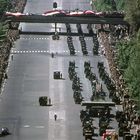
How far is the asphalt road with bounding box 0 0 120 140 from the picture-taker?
128m

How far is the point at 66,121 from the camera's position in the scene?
435ft

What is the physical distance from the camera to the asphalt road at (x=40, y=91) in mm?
127688

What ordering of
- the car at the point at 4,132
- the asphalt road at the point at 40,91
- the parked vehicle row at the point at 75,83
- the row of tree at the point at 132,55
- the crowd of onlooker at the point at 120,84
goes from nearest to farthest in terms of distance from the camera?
the car at the point at 4,132 → the asphalt road at the point at 40,91 → the crowd of onlooker at the point at 120,84 → the row of tree at the point at 132,55 → the parked vehicle row at the point at 75,83

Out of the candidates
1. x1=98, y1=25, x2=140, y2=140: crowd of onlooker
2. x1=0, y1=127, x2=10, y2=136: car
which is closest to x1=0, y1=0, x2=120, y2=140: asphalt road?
x1=0, y1=127, x2=10, y2=136: car

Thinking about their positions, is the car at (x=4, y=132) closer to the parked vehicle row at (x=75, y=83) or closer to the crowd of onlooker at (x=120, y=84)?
the crowd of onlooker at (x=120, y=84)

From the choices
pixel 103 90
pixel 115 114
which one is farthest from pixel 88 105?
pixel 103 90

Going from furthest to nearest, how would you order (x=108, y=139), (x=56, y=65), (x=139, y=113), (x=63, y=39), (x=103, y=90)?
1. (x=63, y=39)
2. (x=56, y=65)
3. (x=103, y=90)
4. (x=139, y=113)
5. (x=108, y=139)

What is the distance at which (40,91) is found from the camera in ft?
494

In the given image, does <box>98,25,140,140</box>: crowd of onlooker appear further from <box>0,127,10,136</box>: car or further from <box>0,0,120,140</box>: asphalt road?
<box>0,127,10,136</box>: car

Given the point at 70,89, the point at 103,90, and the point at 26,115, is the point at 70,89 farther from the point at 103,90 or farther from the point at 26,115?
the point at 26,115

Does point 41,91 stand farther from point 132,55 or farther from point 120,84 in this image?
point 132,55

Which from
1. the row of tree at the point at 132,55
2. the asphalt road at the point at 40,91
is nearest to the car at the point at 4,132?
the asphalt road at the point at 40,91

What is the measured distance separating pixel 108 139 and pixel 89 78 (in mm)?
42090

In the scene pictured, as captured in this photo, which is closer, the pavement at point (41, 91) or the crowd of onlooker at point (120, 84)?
the pavement at point (41, 91)
